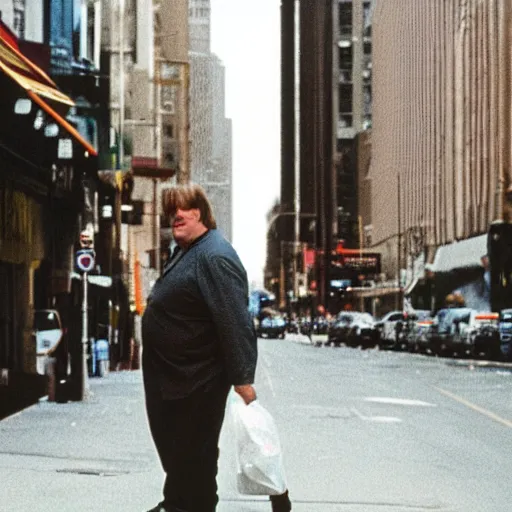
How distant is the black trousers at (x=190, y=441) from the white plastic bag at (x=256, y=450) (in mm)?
115

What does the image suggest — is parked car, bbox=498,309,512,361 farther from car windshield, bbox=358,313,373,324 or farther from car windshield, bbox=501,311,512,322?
car windshield, bbox=358,313,373,324

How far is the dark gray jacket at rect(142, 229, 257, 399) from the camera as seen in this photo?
6.48 meters

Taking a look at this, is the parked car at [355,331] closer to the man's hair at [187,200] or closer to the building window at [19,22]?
the building window at [19,22]

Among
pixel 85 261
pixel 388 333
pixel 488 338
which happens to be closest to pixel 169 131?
pixel 388 333

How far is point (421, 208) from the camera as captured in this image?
115375mm

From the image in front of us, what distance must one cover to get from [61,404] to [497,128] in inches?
2670

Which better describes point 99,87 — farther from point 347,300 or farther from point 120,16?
point 347,300

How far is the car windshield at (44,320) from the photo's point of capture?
24594 mm

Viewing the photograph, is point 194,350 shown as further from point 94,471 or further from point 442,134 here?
point 442,134

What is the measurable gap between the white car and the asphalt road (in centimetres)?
347

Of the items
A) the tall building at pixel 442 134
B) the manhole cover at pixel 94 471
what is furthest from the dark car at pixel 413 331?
the manhole cover at pixel 94 471

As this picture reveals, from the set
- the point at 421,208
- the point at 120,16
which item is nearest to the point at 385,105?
the point at 421,208

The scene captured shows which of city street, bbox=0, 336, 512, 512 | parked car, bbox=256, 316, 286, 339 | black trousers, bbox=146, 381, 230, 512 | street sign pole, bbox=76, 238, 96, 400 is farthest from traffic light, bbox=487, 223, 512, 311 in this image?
parked car, bbox=256, 316, 286, 339

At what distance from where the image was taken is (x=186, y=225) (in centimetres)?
671
